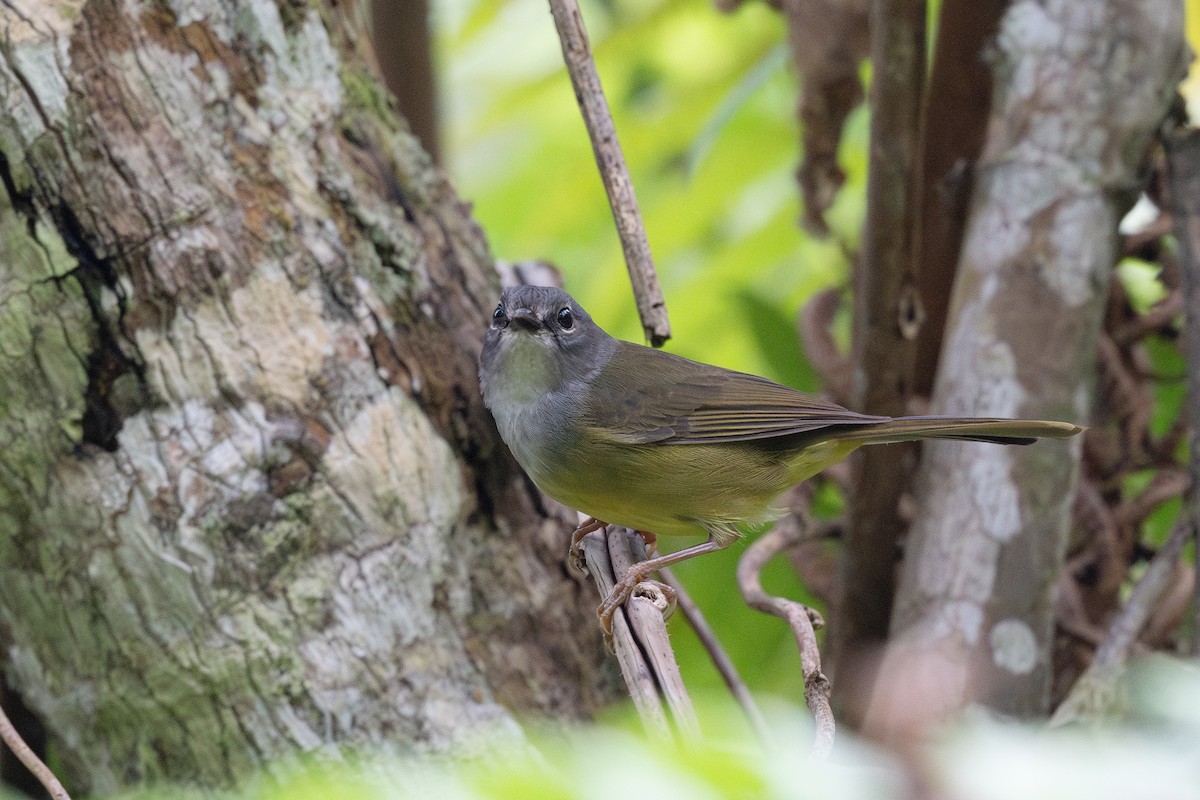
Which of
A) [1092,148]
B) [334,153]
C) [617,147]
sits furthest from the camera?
[1092,148]

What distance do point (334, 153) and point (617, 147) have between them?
0.89 m

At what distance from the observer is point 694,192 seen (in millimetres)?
3891

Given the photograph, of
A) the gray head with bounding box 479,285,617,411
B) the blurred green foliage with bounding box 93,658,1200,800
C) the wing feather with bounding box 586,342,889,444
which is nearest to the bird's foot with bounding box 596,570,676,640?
the wing feather with bounding box 586,342,889,444

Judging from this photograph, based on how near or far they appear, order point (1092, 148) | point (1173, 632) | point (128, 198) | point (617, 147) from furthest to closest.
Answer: point (1173, 632), point (1092, 148), point (128, 198), point (617, 147)

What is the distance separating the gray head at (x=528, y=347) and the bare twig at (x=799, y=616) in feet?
2.19

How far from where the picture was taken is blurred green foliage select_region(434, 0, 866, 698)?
356cm

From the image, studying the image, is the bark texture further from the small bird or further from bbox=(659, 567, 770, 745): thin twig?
bbox=(659, 567, 770, 745): thin twig

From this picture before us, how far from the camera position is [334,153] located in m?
2.81

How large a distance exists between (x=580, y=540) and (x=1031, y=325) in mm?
1325

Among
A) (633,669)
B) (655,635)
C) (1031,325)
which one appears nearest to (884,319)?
(1031,325)

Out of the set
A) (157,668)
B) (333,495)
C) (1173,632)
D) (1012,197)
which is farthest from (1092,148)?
(157,668)

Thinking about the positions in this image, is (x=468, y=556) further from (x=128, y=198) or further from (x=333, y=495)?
(x=128, y=198)

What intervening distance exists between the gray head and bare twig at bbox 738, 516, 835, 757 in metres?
0.67

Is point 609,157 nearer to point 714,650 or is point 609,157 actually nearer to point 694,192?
point 714,650
